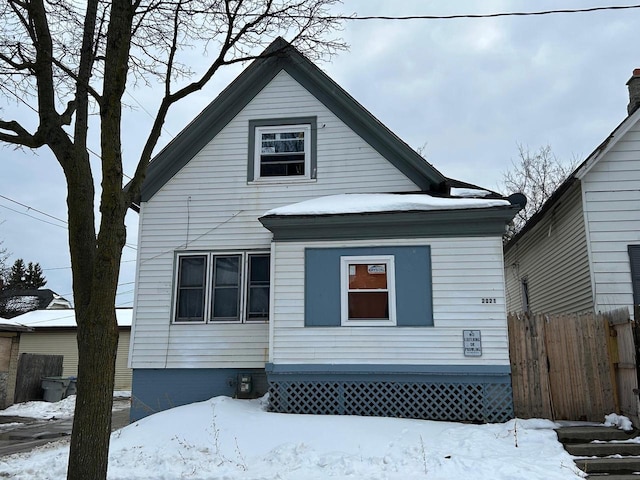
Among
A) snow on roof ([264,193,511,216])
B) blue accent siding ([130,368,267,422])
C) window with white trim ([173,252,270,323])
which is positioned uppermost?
snow on roof ([264,193,511,216])

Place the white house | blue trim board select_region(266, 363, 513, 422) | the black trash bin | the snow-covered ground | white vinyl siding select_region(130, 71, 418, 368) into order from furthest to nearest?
the black trash bin
white vinyl siding select_region(130, 71, 418, 368)
the white house
blue trim board select_region(266, 363, 513, 422)
the snow-covered ground

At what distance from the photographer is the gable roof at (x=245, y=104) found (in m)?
12.0

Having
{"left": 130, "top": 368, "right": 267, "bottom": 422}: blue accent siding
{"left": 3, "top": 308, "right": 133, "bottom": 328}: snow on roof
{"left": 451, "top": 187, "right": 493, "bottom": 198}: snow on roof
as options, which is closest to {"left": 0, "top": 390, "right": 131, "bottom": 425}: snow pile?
{"left": 130, "top": 368, "right": 267, "bottom": 422}: blue accent siding

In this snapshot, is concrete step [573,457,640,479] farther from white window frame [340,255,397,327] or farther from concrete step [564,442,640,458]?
white window frame [340,255,397,327]

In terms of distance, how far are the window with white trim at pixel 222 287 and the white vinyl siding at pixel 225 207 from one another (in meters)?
0.18

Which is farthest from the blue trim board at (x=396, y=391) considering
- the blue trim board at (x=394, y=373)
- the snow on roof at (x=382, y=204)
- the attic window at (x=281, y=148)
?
the attic window at (x=281, y=148)

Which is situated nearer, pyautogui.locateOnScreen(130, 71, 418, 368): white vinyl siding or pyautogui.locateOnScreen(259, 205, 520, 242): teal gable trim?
pyautogui.locateOnScreen(259, 205, 520, 242): teal gable trim

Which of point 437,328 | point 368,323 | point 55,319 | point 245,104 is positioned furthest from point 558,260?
point 55,319

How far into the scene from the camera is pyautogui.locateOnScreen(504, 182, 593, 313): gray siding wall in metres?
11.7

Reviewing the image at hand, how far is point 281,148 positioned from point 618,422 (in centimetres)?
852

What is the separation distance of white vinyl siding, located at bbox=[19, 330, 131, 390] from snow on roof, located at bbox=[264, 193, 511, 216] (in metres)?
19.6

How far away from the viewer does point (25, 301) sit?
4172cm

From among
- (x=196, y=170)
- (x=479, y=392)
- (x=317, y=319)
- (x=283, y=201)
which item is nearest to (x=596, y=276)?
(x=479, y=392)

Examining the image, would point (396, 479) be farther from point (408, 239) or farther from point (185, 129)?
point (185, 129)
